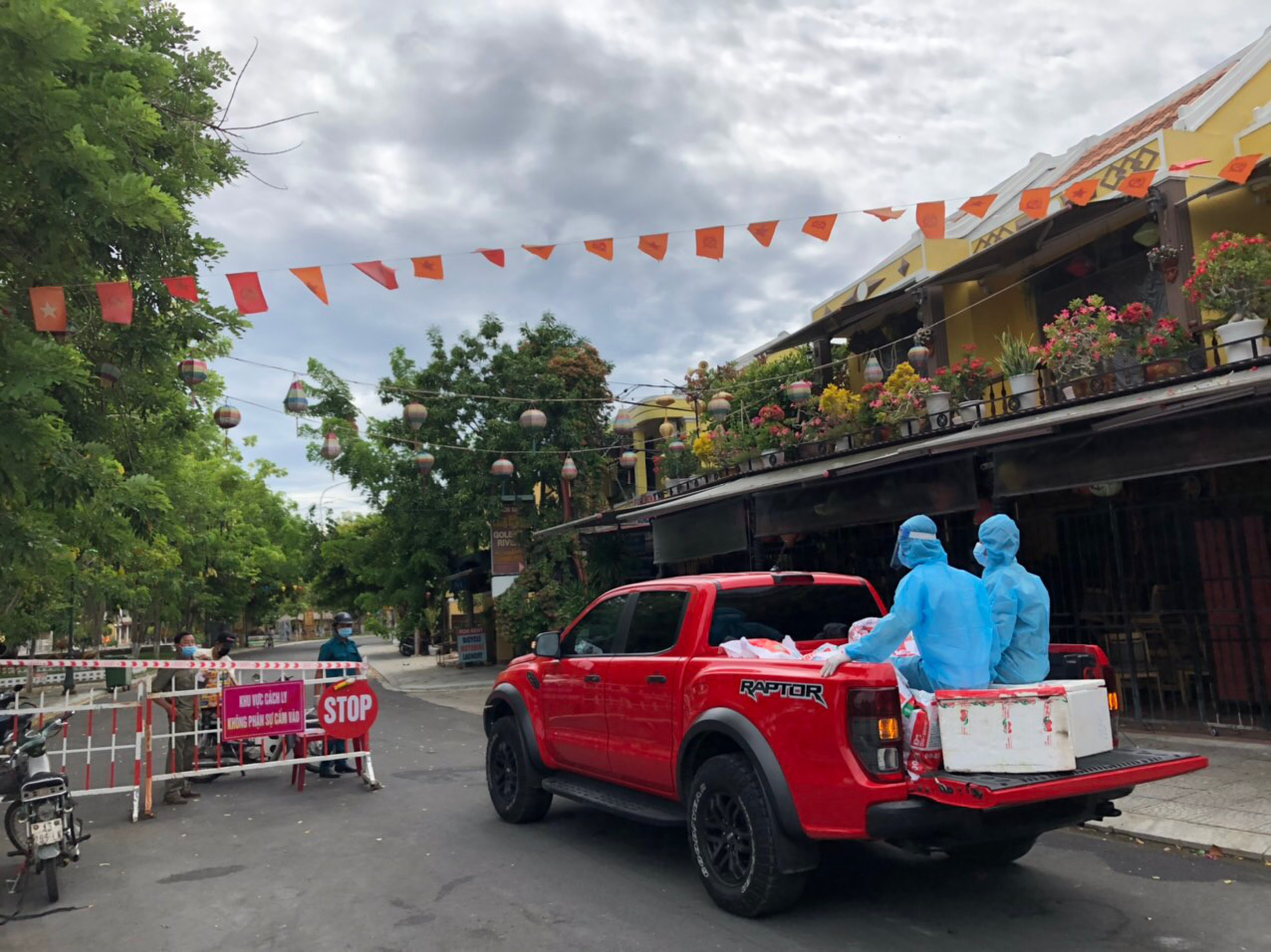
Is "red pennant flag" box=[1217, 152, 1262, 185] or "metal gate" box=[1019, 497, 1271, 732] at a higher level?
"red pennant flag" box=[1217, 152, 1262, 185]

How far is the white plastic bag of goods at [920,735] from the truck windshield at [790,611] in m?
1.41

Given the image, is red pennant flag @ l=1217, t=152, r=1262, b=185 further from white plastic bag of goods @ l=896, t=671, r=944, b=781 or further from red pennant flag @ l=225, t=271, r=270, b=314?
red pennant flag @ l=225, t=271, r=270, b=314

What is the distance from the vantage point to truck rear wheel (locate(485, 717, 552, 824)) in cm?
688

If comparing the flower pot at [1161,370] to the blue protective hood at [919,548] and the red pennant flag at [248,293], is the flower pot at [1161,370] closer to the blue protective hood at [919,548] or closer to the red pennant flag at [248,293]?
the blue protective hood at [919,548]

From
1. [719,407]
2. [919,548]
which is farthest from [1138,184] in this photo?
[719,407]

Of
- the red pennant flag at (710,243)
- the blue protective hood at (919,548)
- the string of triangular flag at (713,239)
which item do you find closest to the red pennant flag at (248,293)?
the string of triangular flag at (713,239)

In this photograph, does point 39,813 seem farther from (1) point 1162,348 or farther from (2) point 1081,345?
(1) point 1162,348

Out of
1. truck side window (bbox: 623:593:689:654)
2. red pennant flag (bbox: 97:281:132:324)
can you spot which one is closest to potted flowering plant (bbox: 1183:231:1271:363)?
truck side window (bbox: 623:593:689:654)

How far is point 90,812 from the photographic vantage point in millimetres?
8336

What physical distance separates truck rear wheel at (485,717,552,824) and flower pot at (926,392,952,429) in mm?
7287

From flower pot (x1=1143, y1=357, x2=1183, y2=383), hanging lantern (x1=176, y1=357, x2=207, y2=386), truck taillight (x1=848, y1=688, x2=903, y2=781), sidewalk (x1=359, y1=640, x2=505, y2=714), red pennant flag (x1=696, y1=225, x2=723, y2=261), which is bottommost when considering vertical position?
sidewalk (x1=359, y1=640, x2=505, y2=714)

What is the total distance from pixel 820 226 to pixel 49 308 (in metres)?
7.47

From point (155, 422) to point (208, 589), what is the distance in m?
36.8

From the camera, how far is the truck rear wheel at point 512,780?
6.88m
